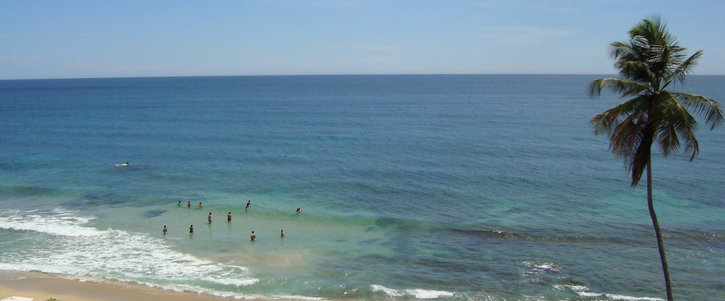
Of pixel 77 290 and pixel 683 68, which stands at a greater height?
pixel 683 68

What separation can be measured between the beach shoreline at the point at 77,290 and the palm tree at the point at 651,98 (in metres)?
21.7

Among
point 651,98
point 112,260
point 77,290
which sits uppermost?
point 651,98

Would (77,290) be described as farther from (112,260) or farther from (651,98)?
(651,98)

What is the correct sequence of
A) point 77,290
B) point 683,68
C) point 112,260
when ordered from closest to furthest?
1. point 683,68
2. point 77,290
3. point 112,260

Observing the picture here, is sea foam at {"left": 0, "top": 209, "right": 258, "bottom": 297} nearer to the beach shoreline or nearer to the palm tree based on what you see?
the beach shoreline

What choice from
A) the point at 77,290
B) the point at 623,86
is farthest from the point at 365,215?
the point at 623,86

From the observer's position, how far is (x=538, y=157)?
61.0 meters

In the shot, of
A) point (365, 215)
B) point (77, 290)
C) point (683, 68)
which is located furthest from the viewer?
point (365, 215)

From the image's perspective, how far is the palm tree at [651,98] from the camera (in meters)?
15.9

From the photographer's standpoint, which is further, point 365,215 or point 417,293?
point 365,215

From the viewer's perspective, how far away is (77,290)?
28.3 m

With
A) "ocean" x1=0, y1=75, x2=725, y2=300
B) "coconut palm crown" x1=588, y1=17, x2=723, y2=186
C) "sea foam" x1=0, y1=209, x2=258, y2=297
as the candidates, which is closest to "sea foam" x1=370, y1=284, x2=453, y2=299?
"ocean" x1=0, y1=75, x2=725, y2=300

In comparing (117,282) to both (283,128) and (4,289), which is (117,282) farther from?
(283,128)

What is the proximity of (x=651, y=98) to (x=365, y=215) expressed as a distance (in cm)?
2832
